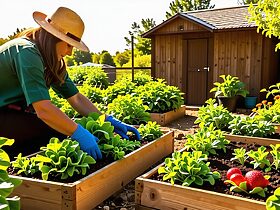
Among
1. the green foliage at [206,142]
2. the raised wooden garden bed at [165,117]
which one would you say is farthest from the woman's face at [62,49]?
the raised wooden garden bed at [165,117]

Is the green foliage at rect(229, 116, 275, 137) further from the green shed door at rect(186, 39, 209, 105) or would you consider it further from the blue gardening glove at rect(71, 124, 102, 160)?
the green shed door at rect(186, 39, 209, 105)

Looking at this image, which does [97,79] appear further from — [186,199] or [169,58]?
[186,199]

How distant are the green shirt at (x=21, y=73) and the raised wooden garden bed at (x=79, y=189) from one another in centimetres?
65

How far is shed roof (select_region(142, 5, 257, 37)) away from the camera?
881 centimetres

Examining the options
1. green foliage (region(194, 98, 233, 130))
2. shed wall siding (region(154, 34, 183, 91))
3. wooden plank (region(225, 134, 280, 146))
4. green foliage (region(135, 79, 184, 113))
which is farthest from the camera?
shed wall siding (region(154, 34, 183, 91))

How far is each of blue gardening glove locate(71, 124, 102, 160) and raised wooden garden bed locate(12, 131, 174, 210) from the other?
0.21 meters

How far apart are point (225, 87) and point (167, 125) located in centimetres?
279

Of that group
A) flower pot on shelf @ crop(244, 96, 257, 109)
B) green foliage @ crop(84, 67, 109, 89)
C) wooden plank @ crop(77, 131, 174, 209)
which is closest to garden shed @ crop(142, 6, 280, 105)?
flower pot on shelf @ crop(244, 96, 257, 109)

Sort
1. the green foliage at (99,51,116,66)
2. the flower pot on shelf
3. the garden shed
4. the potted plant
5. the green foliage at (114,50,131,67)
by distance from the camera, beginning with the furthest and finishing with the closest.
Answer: the green foliage at (99,51,116,66)
the green foliage at (114,50,131,67)
the garden shed
the flower pot on shelf
the potted plant

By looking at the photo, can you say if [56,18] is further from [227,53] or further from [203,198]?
[227,53]

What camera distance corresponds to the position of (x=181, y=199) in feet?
7.68

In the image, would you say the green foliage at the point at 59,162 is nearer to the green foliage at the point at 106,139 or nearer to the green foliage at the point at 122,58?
the green foliage at the point at 106,139

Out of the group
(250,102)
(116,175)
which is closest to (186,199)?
(116,175)

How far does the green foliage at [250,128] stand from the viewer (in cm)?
385
